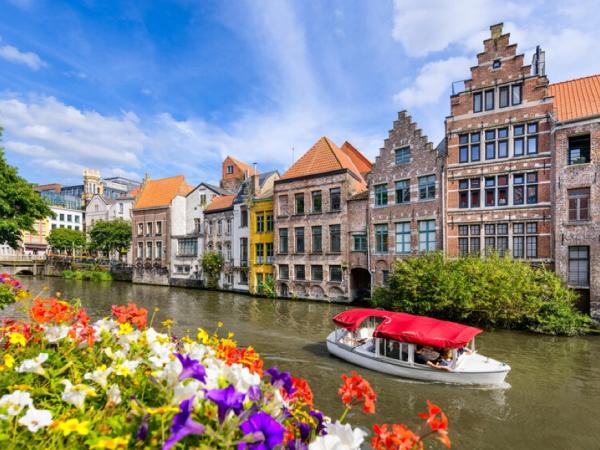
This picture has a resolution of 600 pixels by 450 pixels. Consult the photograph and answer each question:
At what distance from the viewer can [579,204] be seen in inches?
715

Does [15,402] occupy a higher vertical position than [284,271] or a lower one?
higher

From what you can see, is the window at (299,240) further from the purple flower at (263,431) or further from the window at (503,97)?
the purple flower at (263,431)

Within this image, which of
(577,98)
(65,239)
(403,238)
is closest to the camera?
(577,98)

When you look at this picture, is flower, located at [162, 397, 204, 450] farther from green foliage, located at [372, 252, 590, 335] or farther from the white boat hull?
green foliage, located at [372, 252, 590, 335]

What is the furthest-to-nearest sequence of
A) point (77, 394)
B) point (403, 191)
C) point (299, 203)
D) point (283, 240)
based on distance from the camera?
point (283, 240)
point (299, 203)
point (403, 191)
point (77, 394)

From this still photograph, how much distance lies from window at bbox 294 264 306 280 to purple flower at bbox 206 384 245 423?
2669 centimetres

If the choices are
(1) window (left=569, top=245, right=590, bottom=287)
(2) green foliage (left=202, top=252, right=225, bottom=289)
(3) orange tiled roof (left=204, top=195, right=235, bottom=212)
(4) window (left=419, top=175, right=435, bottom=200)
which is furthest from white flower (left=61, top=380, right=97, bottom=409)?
(3) orange tiled roof (left=204, top=195, right=235, bottom=212)

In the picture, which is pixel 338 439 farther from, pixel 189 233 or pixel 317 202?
pixel 189 233

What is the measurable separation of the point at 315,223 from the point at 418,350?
16.9 metres

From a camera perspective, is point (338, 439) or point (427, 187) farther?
Answer: point (427, 187)

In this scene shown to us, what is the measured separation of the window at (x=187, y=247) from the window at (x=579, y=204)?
33665 mm

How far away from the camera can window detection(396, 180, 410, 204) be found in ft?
79.5

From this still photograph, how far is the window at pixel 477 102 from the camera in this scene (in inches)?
842

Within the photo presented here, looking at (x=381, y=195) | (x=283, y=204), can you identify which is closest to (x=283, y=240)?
(x=283, y=204)
